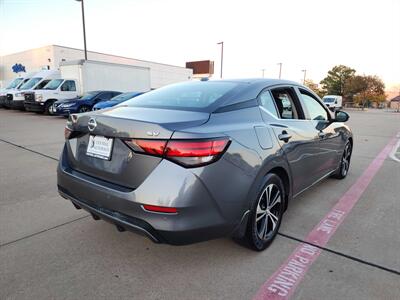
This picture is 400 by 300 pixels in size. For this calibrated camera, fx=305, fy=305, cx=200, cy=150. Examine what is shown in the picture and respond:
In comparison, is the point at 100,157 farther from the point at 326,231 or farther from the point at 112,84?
the point at 112,84

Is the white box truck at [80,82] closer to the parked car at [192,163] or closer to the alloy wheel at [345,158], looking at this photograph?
the alloy wheel at [345,158]

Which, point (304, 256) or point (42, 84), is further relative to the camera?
point (42, 84)

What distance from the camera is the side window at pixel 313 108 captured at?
3749 millimetres

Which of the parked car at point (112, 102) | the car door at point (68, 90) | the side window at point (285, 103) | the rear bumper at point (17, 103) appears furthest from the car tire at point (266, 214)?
the rear bumper at point (17, 103)

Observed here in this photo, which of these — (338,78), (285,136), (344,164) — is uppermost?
(338,78)

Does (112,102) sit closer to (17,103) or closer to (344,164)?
(17,103)

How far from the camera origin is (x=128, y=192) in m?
2.20

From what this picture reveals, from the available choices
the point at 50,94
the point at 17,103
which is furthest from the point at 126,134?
the point at 17,103

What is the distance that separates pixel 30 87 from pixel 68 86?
2881 millimetres

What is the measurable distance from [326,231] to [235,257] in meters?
1.16

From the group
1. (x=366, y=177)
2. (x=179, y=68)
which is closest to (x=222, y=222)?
(x=366, y=177)

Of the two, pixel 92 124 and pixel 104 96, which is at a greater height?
pixel 92 124

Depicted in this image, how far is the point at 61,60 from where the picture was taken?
31125 millimetres

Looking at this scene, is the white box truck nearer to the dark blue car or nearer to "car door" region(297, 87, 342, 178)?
the dark blue car
